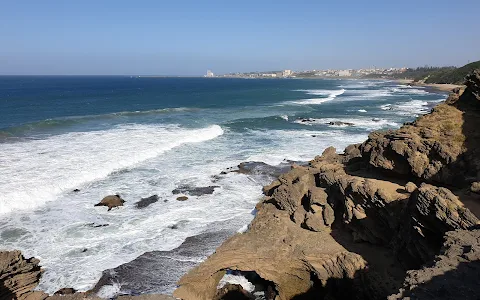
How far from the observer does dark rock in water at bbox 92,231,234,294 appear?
13094mm

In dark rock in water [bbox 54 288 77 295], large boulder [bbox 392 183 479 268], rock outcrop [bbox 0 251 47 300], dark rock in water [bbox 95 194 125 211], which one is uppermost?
large boulder [bbox 392 183 479 268]

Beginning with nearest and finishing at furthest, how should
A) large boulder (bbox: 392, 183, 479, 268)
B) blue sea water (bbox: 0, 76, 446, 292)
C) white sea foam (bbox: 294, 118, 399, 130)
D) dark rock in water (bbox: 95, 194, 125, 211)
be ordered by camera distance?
large boulder (bbox: 392, 183, 479, 268) → blue sea water (bbox: 0, 76, 446, 292) → dark rock in water (bbox: 95, 194, 125, 211) → white sea foam (bbox: 294, 118, 399, 130)

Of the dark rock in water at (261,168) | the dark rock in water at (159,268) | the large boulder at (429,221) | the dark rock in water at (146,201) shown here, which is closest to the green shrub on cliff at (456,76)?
the dark rock in water at (261,168)

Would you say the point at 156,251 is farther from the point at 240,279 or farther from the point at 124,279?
the point at 240,279

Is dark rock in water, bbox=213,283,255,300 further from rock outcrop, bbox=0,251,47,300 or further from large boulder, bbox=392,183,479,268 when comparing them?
rock outcrop, bbox=0,251,47,300

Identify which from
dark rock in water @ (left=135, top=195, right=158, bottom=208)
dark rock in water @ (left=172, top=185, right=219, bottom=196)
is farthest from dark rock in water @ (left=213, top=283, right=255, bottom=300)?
dark rock in water @ (left=172, top=185, right=219, bottom=196)

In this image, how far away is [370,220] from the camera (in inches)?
474

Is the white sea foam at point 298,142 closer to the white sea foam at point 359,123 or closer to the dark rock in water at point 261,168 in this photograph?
the dark rock in water at point 261,168

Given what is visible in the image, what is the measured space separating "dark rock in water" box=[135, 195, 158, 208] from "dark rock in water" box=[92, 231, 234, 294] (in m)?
4.94

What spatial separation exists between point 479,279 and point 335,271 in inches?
220

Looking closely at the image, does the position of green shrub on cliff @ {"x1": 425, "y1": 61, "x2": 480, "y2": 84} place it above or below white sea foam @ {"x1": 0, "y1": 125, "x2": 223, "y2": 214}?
above

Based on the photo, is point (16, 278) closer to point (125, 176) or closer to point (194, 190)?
point (194, 190)

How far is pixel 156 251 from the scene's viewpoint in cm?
1530

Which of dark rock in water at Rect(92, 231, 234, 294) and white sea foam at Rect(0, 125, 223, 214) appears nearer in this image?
dark rock in water at Rect(92, 231, 234, 294)
